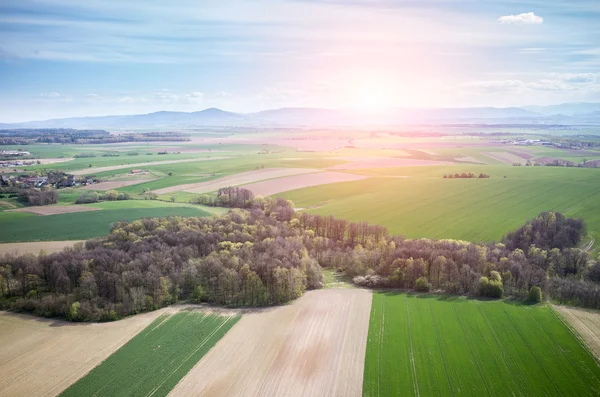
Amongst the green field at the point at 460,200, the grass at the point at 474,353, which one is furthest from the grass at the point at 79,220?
the grass at the point at 474,353

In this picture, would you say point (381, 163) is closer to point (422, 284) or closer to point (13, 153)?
point (422, 284)

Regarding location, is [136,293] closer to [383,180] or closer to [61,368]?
[61,368]

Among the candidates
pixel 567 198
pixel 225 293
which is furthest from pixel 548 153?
pixel 225 293

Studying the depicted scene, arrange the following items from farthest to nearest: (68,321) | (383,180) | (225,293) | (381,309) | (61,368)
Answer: (383,180) < (225,293) < (381,309) < (68,321) < (61,368)

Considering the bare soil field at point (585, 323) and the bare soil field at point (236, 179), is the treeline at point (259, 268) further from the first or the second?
the bare soil field at point (236, 179)

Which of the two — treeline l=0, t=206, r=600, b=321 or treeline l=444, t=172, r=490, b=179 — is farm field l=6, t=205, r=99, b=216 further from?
treeline l=444, t=172, r=490, b=179

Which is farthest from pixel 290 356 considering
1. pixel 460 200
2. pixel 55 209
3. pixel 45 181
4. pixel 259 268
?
pixel 45 181

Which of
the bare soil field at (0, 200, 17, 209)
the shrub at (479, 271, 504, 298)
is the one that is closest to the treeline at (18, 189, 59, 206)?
the bare soil field at (0, 200, 17, 209)
